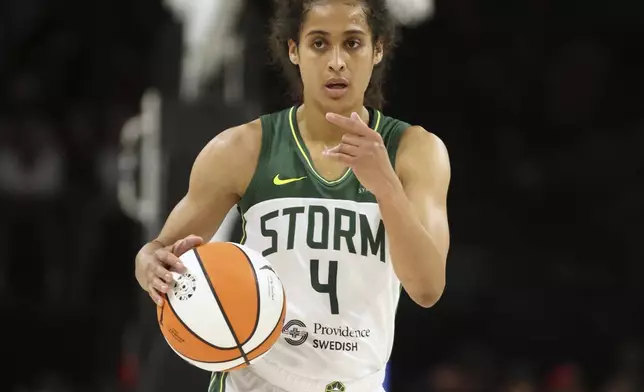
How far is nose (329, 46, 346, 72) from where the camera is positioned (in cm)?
364

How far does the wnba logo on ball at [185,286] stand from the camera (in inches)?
135

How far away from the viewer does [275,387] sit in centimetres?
384

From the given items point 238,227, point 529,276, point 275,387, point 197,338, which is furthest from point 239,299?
point 529,276

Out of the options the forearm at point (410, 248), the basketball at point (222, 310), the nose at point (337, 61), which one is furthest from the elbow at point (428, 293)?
the nose at point (337, 61)

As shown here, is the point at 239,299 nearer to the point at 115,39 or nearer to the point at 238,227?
the point at 238,227

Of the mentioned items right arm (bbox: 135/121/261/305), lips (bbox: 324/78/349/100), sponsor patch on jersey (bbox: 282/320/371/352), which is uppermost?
lips (bbox: 324/78/349/100)

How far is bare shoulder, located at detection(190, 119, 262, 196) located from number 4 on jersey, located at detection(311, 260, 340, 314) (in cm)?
40

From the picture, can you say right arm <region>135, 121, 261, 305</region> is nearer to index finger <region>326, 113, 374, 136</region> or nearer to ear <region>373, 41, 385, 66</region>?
ear <region>373, 41, 385, 66</region>

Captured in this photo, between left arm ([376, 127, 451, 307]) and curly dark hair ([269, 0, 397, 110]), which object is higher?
curly dark hair ([269, 0, 397, 110])

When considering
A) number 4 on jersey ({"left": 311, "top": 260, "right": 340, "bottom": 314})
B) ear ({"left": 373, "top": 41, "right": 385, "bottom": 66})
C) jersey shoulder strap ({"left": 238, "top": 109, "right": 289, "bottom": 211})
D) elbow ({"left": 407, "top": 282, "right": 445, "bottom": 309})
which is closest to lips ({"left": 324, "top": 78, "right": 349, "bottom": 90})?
ear ({"left": 373, "top": 41, "right": 385, "bottom": 66})

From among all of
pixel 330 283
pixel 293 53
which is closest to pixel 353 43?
pixel 293 53

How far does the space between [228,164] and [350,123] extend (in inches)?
27.9

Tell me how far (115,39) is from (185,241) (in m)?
9.20

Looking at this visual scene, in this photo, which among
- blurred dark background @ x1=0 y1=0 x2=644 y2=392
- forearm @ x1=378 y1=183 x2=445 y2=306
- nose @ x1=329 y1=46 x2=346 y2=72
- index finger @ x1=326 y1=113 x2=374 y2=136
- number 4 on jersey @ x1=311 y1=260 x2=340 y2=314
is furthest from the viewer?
blurred dark background @ x1=0 y1=0 x2=644 y2=392
